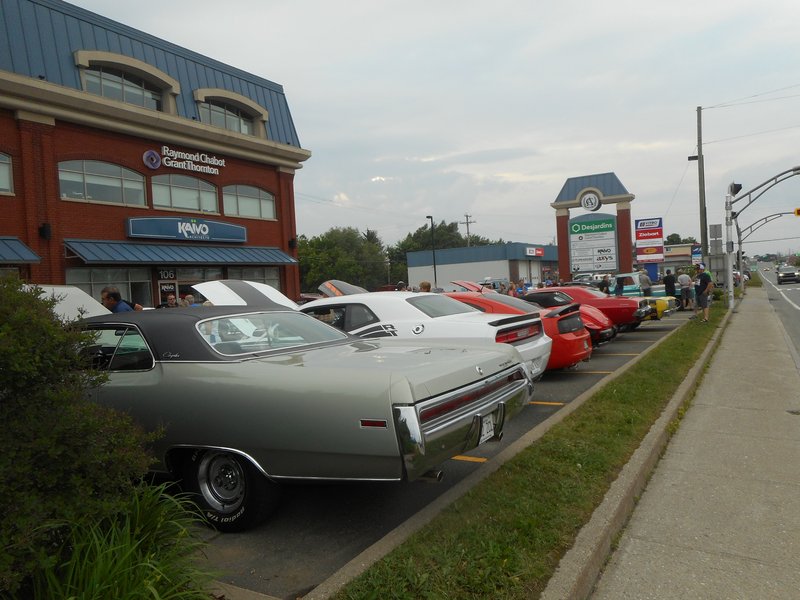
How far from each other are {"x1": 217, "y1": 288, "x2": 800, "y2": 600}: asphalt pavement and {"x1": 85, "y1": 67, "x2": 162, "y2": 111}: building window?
19.9 m

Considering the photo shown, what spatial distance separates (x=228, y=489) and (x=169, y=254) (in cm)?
1882

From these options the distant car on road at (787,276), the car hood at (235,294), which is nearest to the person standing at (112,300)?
the car hood at (235,294)

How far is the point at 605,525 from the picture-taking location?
148 inches

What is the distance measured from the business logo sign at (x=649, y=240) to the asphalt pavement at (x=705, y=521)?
37.4m

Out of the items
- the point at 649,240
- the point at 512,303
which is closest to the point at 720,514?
the point at 512,303

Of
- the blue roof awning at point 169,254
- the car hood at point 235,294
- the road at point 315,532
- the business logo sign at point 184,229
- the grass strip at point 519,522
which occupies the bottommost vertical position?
the road at point 315,532

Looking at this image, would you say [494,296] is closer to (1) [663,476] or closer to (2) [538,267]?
(1) [663,476]

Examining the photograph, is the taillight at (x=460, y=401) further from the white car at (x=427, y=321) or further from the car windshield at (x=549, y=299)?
the car windshield at (x=549, y=299)

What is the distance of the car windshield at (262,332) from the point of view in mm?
4355

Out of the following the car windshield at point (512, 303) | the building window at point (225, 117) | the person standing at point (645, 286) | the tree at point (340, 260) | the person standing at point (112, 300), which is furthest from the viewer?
the tree at point (340, 260)

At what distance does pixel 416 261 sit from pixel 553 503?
6682 cm

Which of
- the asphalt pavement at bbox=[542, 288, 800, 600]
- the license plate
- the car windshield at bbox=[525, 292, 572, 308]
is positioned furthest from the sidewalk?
the car windshield at bbox=[525, 292, 572, 308]

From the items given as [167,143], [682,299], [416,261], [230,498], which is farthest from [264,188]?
[416,261]

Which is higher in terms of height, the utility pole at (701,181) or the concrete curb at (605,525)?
the utility pole at (701,181)
